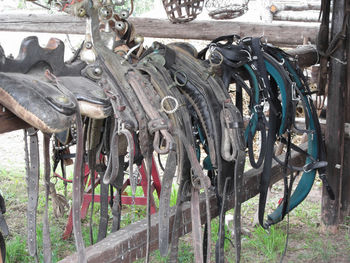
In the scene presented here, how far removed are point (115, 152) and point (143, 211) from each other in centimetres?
263

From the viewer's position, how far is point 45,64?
1.66 metres

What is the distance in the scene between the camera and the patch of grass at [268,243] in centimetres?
340

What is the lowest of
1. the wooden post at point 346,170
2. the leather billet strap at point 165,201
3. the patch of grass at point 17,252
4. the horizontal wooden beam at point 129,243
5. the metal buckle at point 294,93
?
the patch of grass at point 17,252

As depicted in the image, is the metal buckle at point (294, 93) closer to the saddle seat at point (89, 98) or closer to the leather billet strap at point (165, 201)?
the leather billet strap at point (165, 201)

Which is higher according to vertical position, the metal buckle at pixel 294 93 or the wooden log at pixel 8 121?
the wooden log at pixel 8 121

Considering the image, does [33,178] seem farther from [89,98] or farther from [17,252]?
[17,252]

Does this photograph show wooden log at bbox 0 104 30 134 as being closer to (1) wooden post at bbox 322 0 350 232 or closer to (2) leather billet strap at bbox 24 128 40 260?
(2) leather billet strap at bbox 24 128 40 260

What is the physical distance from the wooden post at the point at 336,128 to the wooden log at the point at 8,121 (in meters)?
2.70

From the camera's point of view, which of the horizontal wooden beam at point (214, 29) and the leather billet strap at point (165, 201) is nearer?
A: the leather billet strap at point (165, 201)

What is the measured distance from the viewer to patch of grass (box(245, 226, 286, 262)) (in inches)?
134

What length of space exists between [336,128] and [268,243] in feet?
3.52

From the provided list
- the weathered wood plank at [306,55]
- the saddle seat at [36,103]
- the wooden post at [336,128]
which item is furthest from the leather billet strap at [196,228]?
the wooden post at [336,128]

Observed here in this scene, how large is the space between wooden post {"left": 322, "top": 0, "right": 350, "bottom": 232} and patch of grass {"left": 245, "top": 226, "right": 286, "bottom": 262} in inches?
19.1

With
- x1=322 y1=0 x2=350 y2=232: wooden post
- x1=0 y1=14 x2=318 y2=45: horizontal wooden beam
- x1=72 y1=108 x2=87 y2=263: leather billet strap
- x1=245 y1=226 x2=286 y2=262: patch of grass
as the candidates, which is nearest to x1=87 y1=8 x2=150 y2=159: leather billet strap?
x1=72 y1=108 x2=87 y2=263: leather billet strap
